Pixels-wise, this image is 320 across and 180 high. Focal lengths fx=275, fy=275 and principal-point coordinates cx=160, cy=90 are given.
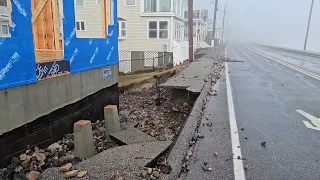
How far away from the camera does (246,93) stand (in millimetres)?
9727

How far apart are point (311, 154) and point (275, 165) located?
0.90 meters

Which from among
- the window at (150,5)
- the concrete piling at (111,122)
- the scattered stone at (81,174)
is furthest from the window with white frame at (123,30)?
the scattered stone at (81,174)

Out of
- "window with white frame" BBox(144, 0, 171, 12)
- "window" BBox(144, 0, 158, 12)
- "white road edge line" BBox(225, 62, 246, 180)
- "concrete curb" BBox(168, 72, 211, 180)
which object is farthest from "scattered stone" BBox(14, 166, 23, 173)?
"window" BBox(144, 0, 158, 12)

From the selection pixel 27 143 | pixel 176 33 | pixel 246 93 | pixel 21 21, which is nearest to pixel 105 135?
pixel 27 143

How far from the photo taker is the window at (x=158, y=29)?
2465 centimetres

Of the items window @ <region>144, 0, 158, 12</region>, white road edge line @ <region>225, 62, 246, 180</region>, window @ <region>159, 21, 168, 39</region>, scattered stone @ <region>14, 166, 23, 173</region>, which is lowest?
scattered stone @ <region>14, 166, 23, 173</region>

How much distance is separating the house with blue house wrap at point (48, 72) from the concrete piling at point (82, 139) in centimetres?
71

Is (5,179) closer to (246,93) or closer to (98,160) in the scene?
(98,160)

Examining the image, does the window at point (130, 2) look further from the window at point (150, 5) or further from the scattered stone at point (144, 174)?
the scattered stone at point (144, 174)

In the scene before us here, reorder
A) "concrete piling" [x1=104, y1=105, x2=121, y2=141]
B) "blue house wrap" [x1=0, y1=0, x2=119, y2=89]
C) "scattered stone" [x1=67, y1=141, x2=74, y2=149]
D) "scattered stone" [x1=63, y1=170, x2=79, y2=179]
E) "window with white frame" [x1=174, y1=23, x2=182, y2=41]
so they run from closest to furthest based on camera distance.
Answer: "scattered stone" [x1=63, y1=170, x2=79, y2=179], "blue house wrap" [x1=0, y1=0, x2=119, y2=89], "scattered stone" [x1=67, y1=141, x2=74, y2=149], "concrete piling" [x1=104, y1=105, x2=121, y2=141], "window with white frame" [x1=174, y1=23, x2=182, y2=41]

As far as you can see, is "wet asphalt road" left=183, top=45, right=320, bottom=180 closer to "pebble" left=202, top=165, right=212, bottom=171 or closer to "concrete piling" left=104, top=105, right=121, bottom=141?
"pebble" left=202, top=165, right=212, bottom=171

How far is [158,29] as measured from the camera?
24.7 meters

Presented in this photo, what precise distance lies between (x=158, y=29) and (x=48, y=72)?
20.6 metres

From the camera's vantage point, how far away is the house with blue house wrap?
3.96m
